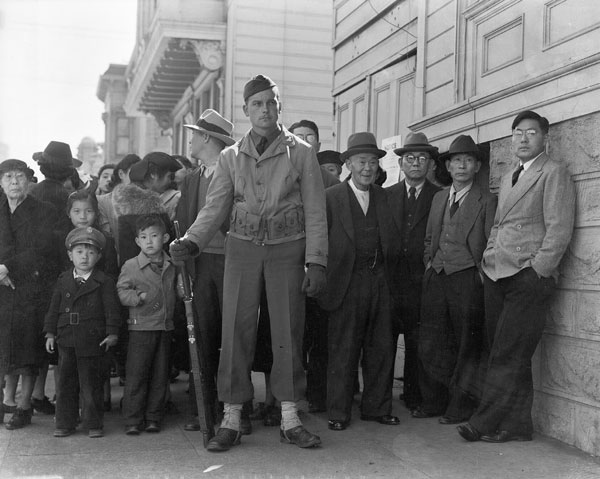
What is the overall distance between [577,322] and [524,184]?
2.89 ft

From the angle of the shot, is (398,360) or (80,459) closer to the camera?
(80,459)

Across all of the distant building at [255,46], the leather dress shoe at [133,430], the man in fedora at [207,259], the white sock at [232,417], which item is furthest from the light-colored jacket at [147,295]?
the distant building at [255,46]

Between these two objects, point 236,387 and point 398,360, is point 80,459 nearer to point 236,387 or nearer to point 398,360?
point 236,387

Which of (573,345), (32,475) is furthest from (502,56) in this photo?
(32,475)

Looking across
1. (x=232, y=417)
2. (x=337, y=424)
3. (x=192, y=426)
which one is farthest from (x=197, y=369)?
(x=337, y=424)

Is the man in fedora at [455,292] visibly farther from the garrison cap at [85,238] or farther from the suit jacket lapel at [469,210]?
the garrison cap at [85,238]

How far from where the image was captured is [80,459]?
4207 millimetres

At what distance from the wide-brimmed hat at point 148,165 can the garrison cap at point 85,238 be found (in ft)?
2.65

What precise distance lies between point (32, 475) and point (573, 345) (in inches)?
123

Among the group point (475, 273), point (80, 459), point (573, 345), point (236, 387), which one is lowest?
point (80, 459)

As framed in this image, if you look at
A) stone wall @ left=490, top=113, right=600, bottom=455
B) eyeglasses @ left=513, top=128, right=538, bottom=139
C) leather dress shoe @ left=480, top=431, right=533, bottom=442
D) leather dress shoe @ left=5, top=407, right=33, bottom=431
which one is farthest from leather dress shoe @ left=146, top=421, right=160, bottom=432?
eyeglasses @ left=513, top=128, right=538, bottom=139

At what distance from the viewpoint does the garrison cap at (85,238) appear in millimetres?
4941

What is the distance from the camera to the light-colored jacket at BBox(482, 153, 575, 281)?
176 inches

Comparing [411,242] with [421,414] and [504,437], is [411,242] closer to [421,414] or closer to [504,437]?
[421,414]
